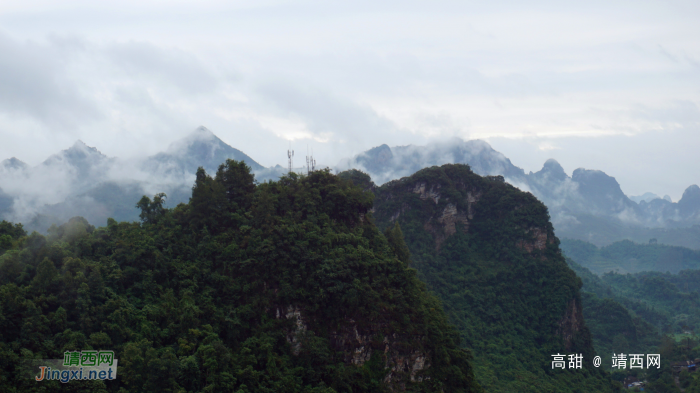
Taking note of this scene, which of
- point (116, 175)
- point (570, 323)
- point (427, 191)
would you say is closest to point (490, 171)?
point (116, 175)

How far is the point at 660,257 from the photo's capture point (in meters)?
123

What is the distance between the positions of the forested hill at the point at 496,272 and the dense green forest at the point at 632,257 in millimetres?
83883

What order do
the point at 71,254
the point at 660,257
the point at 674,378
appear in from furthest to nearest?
the point at 660,257 < the point at 674,378 < the point at 71,254

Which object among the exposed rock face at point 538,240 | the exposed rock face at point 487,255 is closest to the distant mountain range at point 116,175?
the exposed rock face at point 487,255

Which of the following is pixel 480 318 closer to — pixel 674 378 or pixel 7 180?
pixel 674 378

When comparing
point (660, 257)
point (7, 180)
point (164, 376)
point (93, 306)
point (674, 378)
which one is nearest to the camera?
point (164, 376)

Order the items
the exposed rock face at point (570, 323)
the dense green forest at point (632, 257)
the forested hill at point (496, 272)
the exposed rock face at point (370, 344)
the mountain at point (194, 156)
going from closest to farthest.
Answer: the exposed rock face at point (370, 344)
the forested hill at point (496, 272)
the exposed rock face at point (570, 323)
the mountain at point (194, 156)
the dense green forest at point (632, 257)

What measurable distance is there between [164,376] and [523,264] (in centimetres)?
3411

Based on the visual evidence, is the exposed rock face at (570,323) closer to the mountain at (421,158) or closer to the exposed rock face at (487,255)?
the exposed rock face at (487,255)

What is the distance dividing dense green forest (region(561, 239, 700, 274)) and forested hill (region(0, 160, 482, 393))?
110m

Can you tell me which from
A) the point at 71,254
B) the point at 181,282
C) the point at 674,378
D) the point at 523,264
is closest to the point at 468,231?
the point at 523,264

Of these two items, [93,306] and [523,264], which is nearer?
[93,306]

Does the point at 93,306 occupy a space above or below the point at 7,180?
below

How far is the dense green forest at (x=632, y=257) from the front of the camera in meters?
119
